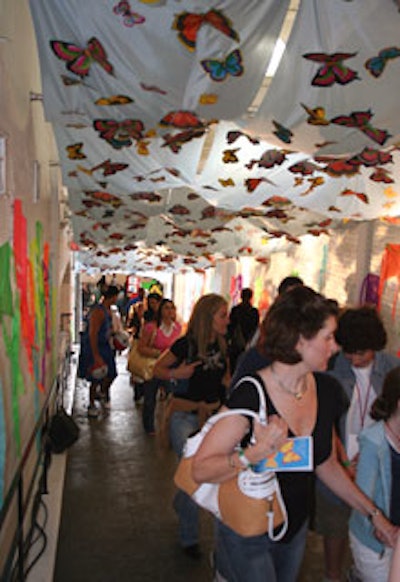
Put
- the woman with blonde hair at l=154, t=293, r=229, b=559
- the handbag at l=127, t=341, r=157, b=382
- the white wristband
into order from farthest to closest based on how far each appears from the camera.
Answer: the handbag at l=127, t=341, r=157, b=382 < the woman with blonde hair at l=154, t=293, r=229, b=559 < the white wristband

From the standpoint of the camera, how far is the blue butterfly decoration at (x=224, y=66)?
2.67m

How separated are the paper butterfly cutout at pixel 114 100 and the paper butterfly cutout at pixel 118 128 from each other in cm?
21

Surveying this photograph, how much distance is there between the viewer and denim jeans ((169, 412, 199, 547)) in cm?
349

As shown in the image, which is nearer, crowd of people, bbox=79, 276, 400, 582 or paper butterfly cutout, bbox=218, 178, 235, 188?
crowd of people, bbox=79, 276, 400, 582

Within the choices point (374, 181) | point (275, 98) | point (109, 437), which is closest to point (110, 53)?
point (275, 98)

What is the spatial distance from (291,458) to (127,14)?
6.87ft

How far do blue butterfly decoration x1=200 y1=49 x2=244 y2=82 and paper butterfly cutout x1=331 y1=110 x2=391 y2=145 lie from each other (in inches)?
25.7

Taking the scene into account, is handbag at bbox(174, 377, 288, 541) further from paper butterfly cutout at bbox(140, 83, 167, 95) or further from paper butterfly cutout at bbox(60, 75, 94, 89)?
paper butterfly cutout at bbox(60, 75, 94, 89)

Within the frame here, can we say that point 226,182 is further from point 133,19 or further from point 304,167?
point 133,19

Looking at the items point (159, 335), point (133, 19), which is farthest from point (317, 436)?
point (159, 335)

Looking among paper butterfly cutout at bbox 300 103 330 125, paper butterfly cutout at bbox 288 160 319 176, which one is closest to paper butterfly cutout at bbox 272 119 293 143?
paper butterfly cutout at bbox 300 103 330 125

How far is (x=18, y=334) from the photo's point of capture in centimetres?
303

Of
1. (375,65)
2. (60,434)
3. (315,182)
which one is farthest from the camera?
(60,434)

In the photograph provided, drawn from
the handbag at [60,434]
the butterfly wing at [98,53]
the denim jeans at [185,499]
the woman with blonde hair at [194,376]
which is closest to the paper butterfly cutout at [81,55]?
the butterfly wing at [98,53]
